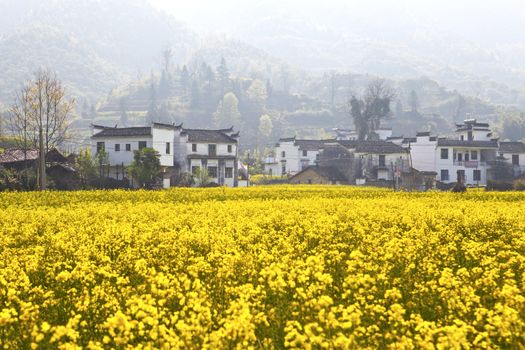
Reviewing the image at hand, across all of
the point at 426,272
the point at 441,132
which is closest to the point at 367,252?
the point at 426,272

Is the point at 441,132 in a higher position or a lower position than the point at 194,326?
higher

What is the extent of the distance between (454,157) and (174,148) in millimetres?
36883

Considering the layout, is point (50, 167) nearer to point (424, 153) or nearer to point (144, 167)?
point (144, 167)

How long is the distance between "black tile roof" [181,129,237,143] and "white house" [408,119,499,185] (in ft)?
83.0

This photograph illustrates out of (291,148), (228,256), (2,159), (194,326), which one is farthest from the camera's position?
(291,148)

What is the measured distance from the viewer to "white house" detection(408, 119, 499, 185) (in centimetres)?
8300

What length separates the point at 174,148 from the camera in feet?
250

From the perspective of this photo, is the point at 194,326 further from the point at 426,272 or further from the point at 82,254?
the point at 82,254

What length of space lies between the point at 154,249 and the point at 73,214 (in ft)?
33.1

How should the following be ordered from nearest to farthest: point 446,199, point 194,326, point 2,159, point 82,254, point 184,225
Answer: point 194,326
point 82,254
point 184,225
point 446,199
point 2,159

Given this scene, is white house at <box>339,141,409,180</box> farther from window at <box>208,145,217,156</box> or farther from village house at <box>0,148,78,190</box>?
village house at <box>0,148,78,190</box>

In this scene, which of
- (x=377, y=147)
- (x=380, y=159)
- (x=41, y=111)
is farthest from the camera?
(x=377, y=147)

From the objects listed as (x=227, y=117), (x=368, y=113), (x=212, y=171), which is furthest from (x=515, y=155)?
(x=227, y=117)

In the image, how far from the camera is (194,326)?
23.7 ft
